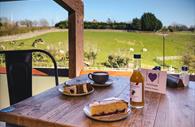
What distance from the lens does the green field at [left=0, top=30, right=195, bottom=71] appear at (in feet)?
9.00

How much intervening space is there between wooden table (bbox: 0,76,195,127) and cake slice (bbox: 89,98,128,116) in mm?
41

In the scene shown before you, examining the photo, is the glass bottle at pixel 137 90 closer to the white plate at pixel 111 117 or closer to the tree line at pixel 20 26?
the white plate at pixel 111 117

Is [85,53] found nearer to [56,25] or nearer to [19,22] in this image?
[56,25]

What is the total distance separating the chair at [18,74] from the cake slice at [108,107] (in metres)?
0.86

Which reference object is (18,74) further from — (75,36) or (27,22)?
(27,22)

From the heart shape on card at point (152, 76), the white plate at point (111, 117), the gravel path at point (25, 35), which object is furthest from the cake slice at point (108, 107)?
the gravel path at point (25, 35)

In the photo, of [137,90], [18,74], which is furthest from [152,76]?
[18,74]

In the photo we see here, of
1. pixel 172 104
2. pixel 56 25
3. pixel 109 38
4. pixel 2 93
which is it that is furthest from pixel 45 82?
pixel 172 104

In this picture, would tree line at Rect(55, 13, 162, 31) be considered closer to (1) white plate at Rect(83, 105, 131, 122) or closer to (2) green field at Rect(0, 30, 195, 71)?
(2) green field at Rect(0, 30, 195, 71)

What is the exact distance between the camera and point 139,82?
1.02m

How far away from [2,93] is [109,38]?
162cm

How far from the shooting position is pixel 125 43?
3.02m

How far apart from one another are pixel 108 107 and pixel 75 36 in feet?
6.82

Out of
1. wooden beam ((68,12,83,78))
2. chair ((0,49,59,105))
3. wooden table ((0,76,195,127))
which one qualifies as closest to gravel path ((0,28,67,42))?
wooden beam ((68,12,83,78))
